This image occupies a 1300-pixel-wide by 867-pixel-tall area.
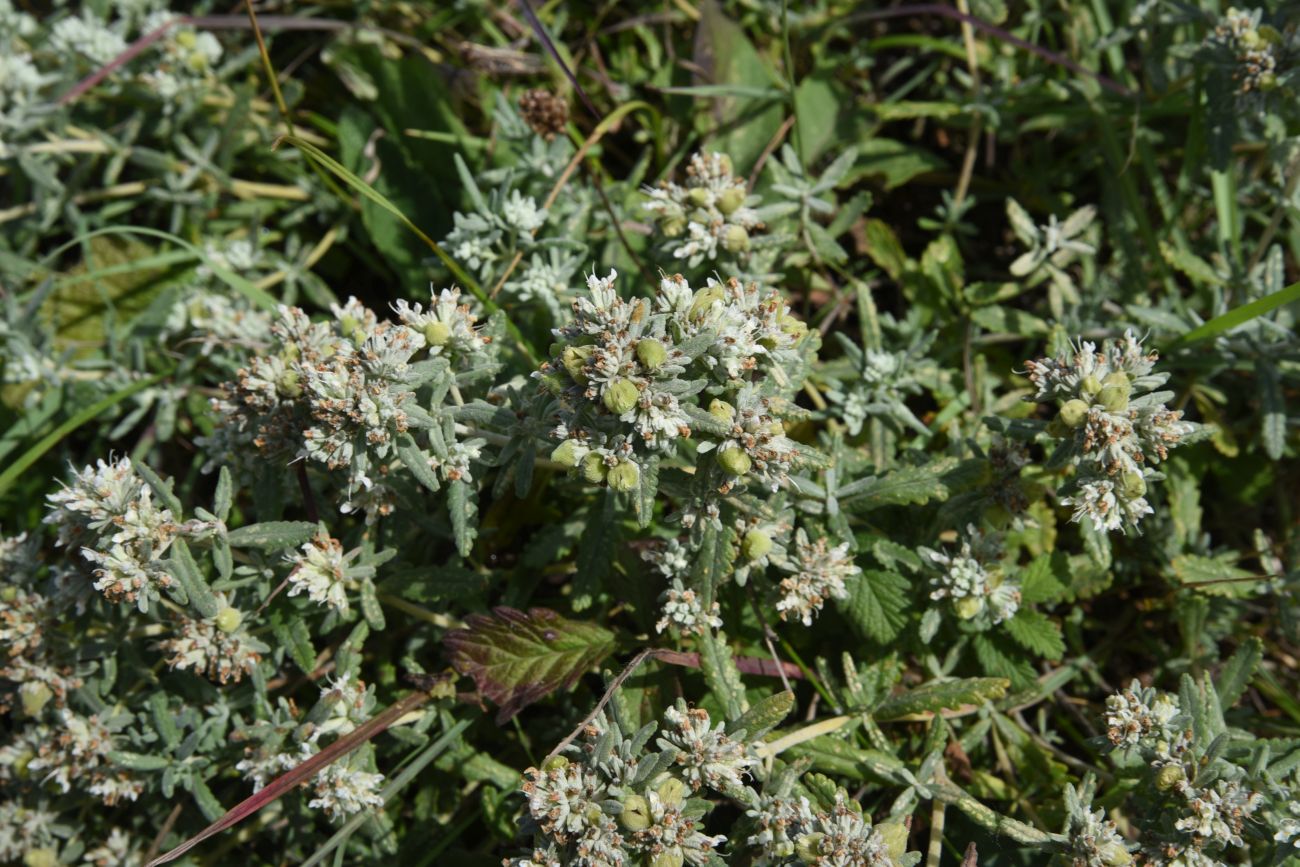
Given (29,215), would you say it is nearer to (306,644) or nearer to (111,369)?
(111,369)

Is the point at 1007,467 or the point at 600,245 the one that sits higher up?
the point at 600,245

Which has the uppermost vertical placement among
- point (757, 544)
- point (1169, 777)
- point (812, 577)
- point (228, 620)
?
point (228, 620)

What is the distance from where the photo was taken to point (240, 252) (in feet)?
19.4

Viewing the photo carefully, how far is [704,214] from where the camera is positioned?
15.0 ft

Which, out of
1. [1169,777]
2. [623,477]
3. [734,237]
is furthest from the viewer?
[734,237]

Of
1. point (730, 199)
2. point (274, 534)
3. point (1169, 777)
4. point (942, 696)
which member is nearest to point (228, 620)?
point (274, 534)

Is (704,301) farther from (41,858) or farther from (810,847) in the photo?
(41,858)

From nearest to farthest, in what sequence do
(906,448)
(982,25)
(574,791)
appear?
1. (574,791)
2. (906,448)
3. (982,25)

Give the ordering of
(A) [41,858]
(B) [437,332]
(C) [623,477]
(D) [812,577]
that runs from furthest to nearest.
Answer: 1. (A) [41,858]
2. (D) [812,577]
3. (B) [437,332]
4. (C) [623,477]

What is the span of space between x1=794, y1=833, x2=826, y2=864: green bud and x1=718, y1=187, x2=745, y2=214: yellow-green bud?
276 centimetres

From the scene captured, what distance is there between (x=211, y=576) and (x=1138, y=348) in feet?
13.5

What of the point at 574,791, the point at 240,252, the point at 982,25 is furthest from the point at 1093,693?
the point at 240,252

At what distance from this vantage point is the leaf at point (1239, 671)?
14.4ft

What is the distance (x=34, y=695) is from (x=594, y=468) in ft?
9.51
